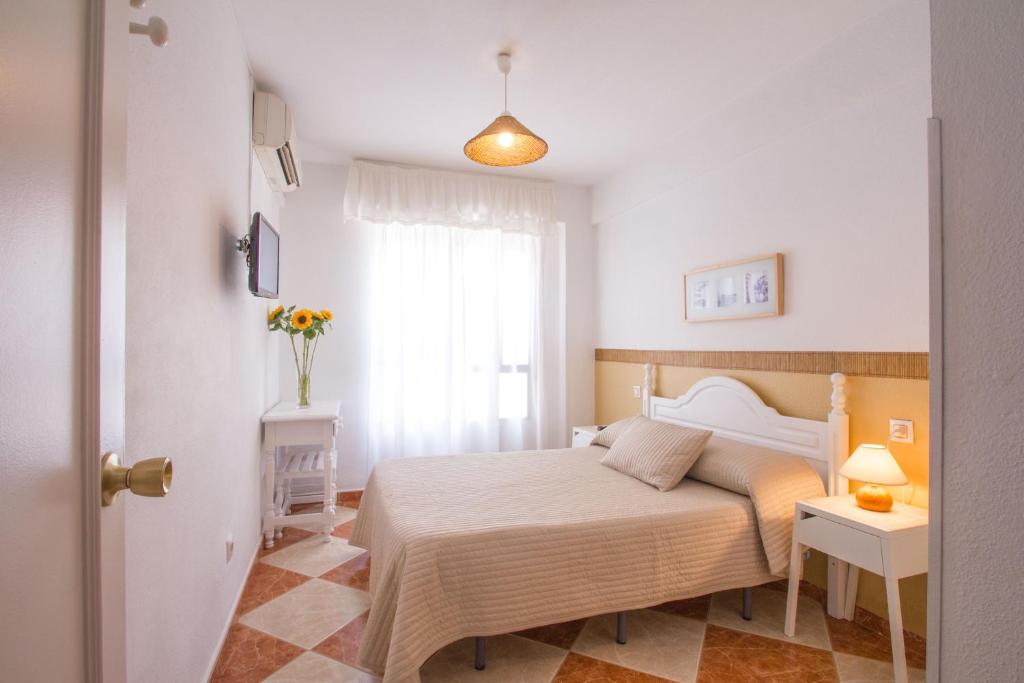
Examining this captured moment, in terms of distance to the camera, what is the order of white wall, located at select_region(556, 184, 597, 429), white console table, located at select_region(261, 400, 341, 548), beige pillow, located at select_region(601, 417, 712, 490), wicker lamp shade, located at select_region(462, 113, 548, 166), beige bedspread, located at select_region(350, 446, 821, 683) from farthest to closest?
1. white wall, located at select_region(556, 184, 597, 429)
2. white console table, located at select_region(261, 400, 341, 548)
3. beige pillow, located at select_region(601, 417, 712, 490)
4. wicker lamp shade, located at select_region(462, 113, 548, 166)
5. beige bedspread, located at select_region(350, 446, 821, 683)

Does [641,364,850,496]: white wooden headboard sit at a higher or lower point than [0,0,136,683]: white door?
lower

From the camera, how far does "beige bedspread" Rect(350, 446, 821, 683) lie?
1.72 meters

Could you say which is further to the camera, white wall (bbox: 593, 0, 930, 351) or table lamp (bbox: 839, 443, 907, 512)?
white wall (bbox: 593, 0, 930, 351)

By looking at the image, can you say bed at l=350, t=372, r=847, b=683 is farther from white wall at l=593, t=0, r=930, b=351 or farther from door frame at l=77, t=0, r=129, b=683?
door frame at l=77, t=0, r=129, b=683

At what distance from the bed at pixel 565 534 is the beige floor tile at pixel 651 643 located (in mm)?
228

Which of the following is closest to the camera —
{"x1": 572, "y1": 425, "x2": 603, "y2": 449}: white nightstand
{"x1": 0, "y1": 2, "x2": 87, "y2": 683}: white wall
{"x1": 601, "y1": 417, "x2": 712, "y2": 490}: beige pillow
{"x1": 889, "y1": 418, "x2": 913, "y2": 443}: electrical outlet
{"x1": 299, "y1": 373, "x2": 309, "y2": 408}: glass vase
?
{"x1": 0, "y1": 2, "x2": 87, "y2": 683}: white wall

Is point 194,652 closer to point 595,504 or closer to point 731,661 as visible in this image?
point 595,504

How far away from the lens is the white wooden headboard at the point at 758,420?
2.31m

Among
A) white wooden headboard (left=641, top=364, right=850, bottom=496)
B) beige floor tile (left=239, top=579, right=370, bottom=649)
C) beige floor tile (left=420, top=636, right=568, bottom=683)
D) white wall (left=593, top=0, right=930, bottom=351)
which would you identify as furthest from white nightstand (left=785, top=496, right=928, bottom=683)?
beige floor tile (left=239, top=579, right=370, bottom=649)

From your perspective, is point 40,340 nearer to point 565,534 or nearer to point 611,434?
point 565,534

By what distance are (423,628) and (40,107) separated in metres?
1.65

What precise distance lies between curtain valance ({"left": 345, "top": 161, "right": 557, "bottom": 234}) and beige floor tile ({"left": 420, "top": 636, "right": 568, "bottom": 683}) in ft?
9.94

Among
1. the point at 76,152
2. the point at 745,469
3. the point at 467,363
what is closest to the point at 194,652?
the point at 76,152

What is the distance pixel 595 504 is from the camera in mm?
2182
